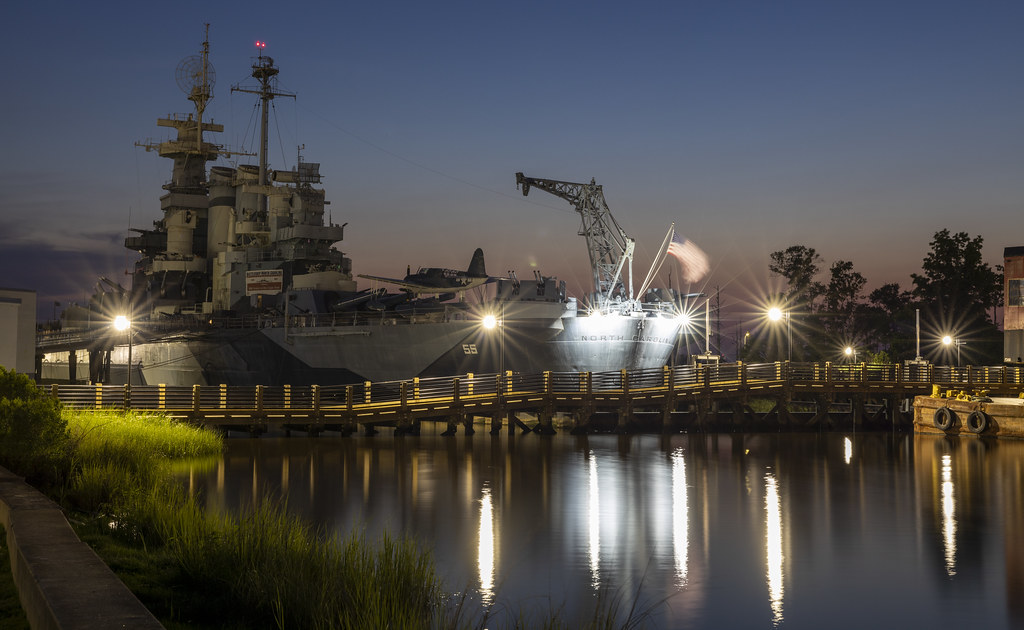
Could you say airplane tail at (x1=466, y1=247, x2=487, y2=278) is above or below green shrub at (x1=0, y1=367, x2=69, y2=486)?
above

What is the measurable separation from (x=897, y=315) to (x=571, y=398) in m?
48.3

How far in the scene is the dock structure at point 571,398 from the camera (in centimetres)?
3578

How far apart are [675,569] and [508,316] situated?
104 ft

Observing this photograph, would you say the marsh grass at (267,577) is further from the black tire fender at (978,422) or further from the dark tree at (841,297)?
the dark tree at (841,297)

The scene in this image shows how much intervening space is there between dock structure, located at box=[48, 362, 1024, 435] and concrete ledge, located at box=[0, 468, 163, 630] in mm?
23370

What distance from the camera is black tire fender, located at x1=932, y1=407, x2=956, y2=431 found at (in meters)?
39.5

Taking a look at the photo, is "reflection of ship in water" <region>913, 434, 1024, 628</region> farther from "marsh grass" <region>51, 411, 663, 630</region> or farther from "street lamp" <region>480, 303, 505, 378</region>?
"street lamp" <region>480, 303, 505, 378</region>

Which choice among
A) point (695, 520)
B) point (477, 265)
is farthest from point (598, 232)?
point (695, 520)

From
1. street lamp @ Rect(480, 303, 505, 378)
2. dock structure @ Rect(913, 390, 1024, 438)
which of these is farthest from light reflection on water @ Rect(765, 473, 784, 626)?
street lamp @ Rect(480, 303, 505, 378)

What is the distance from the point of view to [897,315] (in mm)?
79438

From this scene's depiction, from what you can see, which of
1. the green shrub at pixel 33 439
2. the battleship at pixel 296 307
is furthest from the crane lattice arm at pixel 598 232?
the green shrub at pixel 33 439

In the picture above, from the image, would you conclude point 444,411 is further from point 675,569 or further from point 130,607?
point 130,607

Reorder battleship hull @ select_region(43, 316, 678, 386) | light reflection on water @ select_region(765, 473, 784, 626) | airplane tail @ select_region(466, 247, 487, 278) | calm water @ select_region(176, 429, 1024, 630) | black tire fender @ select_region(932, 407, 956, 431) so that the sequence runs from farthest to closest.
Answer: airplane tail @ select_region(466, 247, 487, 278) → battleship hull @ select_region(43, 316, 678, 386) → black tire fender @ select_region(932, 407, 956, 431) → calm water @ select_region(176, 429, 1024, 630) → light reflection on water @ select_region(765, 473, 784, 626)

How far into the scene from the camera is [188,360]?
2261 inches
